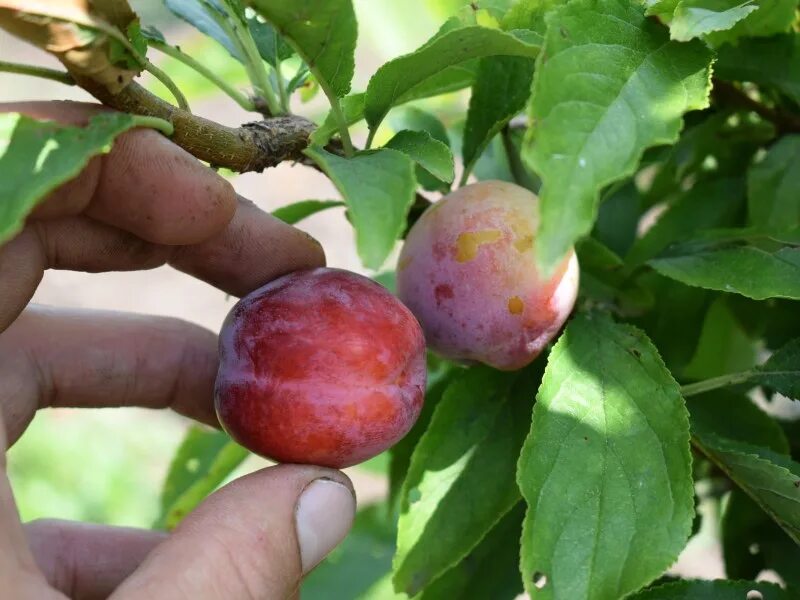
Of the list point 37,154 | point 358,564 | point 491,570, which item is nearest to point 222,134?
point 37,154

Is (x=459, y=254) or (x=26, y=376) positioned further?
(x=26, y=376)

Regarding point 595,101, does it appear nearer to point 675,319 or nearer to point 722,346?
point 675,319

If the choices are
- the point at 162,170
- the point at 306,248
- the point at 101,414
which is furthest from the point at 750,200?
the point at 101,414

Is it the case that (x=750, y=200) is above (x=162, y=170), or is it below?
below

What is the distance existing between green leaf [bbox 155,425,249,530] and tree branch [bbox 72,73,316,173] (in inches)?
17.1

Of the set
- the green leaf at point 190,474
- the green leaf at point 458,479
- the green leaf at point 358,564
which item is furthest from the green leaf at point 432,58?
the green leaf at point 358,564

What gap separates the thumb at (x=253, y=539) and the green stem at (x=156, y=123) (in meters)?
0.26

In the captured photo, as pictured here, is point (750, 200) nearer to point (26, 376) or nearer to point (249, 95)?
point (249, 95)

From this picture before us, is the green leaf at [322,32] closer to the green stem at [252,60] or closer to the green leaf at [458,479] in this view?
the green stem at [252,60]

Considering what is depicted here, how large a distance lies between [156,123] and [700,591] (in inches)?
21.0

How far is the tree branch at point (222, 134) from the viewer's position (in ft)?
1.83

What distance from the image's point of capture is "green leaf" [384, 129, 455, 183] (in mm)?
554

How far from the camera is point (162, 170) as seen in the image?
61 centimetres

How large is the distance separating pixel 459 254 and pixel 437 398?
10.1 inches
